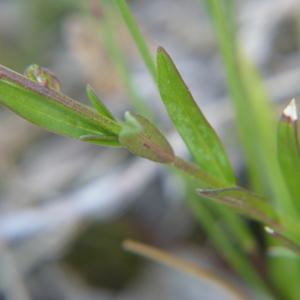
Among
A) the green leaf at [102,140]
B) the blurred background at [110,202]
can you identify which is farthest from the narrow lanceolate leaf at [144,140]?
the blurred background at [110,202]

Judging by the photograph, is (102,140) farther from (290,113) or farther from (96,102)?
(290,113)

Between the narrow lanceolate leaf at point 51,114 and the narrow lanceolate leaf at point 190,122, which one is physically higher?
the narrow lanceolate leaf at point 190,122

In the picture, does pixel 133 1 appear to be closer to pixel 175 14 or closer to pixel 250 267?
pixel 175 14

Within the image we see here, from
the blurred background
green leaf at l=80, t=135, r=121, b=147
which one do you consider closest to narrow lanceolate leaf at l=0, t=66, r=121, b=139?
green leaf at l=80, t=135, r=121, b=147

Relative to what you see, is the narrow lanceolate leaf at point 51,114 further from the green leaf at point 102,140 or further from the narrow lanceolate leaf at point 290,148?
the narrow lanceolate leaf at point 290,148

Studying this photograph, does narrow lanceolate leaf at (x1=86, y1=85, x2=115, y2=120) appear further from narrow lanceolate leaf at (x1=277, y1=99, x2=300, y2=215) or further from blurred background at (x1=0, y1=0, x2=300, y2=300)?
blurred background at (x1=0, y1=0, x2=300, y2=300)

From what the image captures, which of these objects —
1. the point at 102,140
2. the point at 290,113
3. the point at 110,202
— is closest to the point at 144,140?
the point at 102,140
